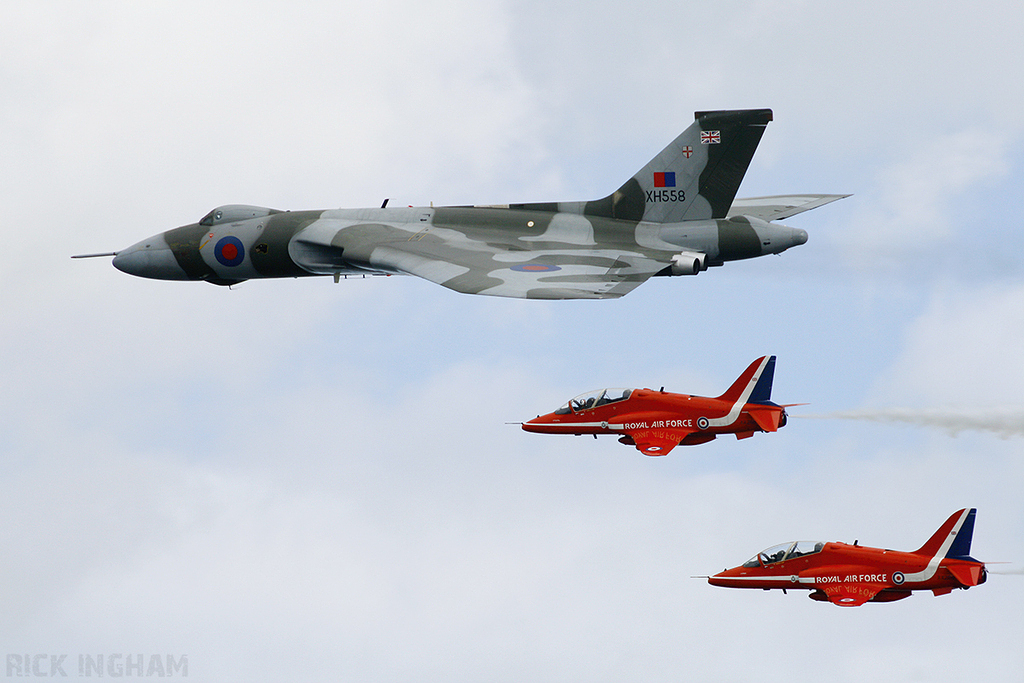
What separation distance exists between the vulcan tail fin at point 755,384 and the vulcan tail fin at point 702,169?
5.61 metres

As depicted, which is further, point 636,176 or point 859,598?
point 636,176

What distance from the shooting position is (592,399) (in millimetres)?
36156

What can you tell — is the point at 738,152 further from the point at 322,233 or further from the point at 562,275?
the point at 322,233

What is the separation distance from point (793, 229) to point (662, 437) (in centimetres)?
766

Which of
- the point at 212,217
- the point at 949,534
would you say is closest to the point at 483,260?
the point at 212,217

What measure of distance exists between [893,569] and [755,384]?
227 inches

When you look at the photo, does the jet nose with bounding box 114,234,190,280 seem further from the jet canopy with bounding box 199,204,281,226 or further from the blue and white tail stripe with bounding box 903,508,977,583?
the blue and white tail stripe with bounding box 903,508,977,583

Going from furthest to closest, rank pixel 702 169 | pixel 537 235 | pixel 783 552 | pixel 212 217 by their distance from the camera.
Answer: pixel 212 217
pixel 537 235
pixel 702 169
pixel 783 552

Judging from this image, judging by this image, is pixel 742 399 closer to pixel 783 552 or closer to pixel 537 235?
pixel 783 552

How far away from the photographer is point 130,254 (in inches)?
1678

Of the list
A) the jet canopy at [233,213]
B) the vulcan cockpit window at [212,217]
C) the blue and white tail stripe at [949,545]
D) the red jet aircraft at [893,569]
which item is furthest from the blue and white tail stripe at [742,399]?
the vulcan cockpit window at [212,217]

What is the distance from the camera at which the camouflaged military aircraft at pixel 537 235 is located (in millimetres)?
35688

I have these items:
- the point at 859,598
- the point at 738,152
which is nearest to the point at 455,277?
the point at 738,152

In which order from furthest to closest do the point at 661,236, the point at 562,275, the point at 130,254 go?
the point at 130,254, the point at 661,236, the point at 562,275
